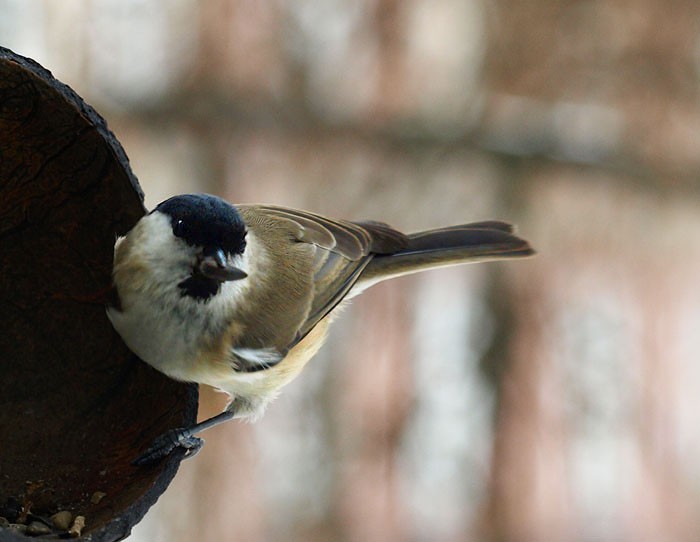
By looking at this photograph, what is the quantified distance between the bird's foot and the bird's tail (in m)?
0.70

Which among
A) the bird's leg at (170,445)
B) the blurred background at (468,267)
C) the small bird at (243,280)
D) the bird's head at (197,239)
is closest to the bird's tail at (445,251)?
the small bird at (243,280)

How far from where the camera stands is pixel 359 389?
12.0 feet

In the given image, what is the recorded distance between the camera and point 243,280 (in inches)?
A: 75.8

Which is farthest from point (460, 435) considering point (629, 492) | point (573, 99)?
point (573, 99)

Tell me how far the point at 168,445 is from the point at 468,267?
2251 millimetres

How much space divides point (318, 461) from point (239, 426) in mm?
353

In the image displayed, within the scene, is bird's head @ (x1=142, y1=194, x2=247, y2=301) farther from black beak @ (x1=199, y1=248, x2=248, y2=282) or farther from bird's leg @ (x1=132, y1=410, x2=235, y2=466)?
bird's leg @ (x1=132, y1=410, x2=235, y2=466)

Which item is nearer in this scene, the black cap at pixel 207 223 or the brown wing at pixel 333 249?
the black cap at pixel 207 223

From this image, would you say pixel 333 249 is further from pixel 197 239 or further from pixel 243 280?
pixel 197 239

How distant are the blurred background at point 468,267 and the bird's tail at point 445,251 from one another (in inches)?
49.0

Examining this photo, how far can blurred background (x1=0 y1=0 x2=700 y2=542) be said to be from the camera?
348cm

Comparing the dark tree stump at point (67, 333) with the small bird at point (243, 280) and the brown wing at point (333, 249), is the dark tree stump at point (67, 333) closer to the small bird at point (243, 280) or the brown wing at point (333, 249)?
the small bird at point (243, 280)

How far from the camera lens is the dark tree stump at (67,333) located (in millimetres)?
1679

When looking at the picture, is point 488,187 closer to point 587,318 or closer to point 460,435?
point 587,318
